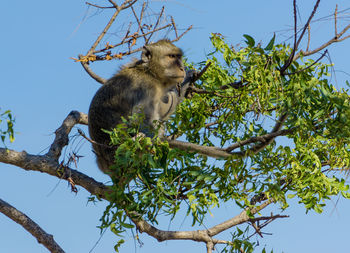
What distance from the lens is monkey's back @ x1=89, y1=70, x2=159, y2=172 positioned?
224 inches

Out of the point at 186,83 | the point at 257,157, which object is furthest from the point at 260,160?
the point at 186,83

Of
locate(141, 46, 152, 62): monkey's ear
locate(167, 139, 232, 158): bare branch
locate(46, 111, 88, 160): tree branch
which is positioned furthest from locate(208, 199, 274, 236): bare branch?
locate(141, 46, 152, 62): monkey's ear

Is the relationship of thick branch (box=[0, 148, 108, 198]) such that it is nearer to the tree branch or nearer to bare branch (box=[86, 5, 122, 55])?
the tree branch

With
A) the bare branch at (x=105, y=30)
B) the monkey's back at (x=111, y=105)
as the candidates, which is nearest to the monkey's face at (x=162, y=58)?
the monkey's back at (x=111, y=105)

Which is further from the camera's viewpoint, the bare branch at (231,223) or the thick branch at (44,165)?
the bare branch at (231,223)

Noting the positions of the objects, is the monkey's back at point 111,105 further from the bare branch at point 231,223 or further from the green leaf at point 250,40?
the green leaf at point 250,40

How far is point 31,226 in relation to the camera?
5.04 meters

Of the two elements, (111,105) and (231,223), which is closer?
(231,223)

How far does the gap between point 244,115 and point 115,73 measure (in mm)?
2062

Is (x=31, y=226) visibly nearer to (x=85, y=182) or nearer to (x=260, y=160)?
(x=85, y=182)

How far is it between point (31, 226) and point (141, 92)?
2.12m

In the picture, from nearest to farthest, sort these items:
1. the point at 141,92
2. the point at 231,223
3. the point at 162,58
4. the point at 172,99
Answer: the point at 231,223, the point at 141,92, the point at 162,58, the point at 172,99

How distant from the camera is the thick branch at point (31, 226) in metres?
4.96

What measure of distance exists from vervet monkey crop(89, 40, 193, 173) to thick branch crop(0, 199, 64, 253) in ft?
3.43
